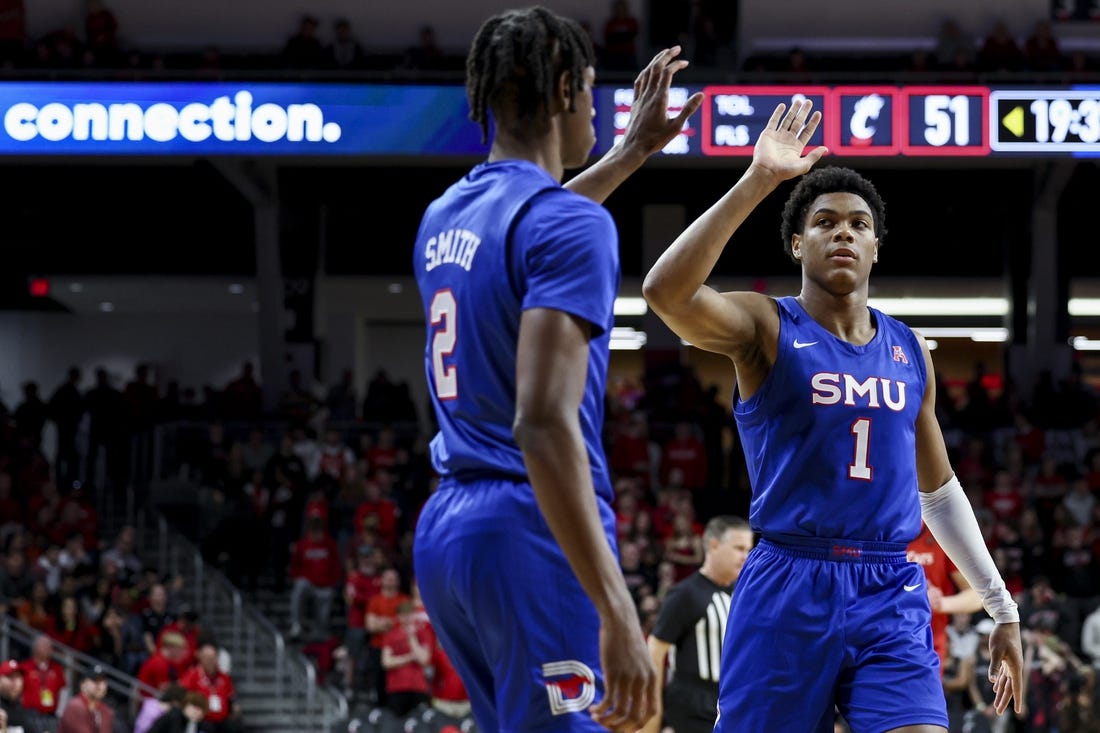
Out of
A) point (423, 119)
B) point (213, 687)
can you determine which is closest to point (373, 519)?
point (213, 687)

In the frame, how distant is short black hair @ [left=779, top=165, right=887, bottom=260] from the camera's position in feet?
16.3

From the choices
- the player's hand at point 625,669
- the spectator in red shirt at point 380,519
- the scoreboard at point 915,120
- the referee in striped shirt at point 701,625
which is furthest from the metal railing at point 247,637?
the player's hand at point 625,669

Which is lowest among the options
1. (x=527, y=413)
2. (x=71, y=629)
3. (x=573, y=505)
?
(x=71, y=629)

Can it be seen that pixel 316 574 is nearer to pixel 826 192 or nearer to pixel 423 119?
pixel 423 119

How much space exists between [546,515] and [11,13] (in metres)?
21.2

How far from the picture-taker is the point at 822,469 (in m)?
4.61

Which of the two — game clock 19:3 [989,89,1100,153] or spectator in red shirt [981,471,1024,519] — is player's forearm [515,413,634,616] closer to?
game clock 19:3 [989,89,1100,153]

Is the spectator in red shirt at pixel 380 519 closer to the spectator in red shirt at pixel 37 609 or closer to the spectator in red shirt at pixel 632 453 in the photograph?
→ the spectator in red shirt at pixel 632 453

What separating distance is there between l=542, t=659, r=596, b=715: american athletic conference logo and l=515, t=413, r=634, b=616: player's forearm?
18 centimetres

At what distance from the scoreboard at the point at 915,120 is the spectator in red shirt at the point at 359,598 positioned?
5.20 meters

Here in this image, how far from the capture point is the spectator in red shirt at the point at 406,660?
1408 centimetres

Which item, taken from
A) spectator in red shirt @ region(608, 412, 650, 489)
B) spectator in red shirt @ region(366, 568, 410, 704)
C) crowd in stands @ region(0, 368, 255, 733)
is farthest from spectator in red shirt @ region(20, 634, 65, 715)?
spectator in red shirt @ region(608, 412, 650, 489)

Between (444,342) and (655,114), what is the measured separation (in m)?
0.99

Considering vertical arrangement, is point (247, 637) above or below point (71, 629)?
below
